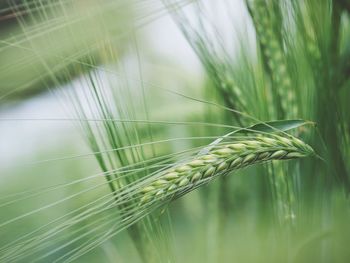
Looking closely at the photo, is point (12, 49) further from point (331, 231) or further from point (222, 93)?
point (331, 231)

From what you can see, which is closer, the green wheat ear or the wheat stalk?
the green wheat ear

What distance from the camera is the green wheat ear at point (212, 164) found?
1.93 feet

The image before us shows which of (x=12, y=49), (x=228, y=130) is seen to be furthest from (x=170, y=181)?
(x=12, y=49)

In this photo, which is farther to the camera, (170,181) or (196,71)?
(196,71)

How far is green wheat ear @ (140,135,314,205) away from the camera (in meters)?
0.59

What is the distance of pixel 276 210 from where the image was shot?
77cm

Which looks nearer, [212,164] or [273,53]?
[212,164]

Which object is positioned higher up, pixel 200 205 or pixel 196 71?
pixel 196 71

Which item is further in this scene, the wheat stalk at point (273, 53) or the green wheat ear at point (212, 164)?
the wheat stalk at point (273, 53)

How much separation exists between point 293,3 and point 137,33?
0.27 m

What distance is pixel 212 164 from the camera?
23.2 inches

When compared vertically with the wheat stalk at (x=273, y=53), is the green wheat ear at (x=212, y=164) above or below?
below

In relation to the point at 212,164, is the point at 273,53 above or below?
above

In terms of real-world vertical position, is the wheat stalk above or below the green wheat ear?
above
